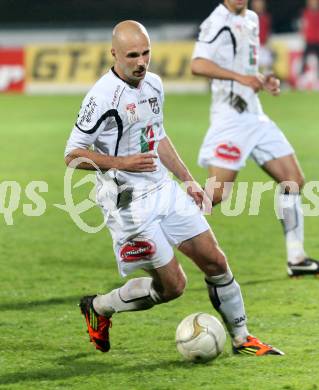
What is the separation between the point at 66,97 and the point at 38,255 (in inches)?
658

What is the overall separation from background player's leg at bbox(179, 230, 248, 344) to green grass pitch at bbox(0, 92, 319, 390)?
7.1 inches

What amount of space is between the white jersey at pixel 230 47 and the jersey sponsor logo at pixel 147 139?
8.57 feet

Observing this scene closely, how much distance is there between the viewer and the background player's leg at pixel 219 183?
28.8ft

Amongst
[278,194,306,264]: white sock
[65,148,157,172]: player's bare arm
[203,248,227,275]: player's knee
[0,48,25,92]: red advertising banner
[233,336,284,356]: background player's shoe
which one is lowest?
[0,48,25,92]: red advertising banner

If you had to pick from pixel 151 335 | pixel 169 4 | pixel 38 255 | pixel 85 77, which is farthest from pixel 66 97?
pixel 151 335

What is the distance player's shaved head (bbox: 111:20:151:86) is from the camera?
5965 millimetres

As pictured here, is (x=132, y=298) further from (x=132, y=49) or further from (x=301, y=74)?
(x=301, y=74)

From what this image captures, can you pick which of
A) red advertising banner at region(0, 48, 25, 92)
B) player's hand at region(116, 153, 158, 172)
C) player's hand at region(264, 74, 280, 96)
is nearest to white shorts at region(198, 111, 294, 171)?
player's hand at region(264, 74, 280, 96)

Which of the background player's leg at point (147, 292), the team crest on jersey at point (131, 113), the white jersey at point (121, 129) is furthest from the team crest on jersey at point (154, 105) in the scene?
the background player's leg at point (147, 292)

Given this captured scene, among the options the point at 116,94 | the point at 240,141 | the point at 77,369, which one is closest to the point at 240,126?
the point at 240,141

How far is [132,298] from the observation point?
21.0 feet

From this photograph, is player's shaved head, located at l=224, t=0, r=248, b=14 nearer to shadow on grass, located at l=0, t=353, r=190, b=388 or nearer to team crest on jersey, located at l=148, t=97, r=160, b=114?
team crest on jersey, located at l=148, t=97, r=160, b=114

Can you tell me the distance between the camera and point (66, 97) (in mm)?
25984

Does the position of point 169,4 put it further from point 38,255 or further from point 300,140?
point 38,255
